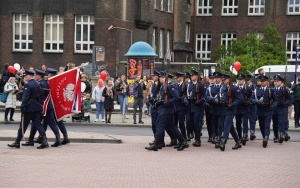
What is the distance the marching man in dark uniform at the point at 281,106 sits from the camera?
76.5 feet

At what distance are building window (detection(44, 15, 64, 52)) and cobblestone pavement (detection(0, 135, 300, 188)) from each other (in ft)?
96.8

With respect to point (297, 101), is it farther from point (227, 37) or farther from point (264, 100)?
point (227, 37)

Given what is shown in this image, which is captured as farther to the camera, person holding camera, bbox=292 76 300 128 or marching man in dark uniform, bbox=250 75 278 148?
person holding camera, bbox=292 76 300 128

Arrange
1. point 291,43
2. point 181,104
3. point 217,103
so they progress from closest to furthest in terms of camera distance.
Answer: point 217,103 → point 181,104 → point 291,43

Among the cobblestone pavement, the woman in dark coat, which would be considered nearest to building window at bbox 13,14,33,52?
the woman in dark coat

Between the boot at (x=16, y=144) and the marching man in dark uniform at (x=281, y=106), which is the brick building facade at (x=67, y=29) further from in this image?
the boot at (x=16, y=144)

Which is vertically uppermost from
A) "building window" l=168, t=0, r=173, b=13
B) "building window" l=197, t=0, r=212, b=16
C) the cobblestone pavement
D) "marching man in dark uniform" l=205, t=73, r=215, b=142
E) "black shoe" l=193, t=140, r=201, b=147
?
"building window" l=197, t=0, r=212, b=16

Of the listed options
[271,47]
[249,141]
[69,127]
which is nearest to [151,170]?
[249,141]

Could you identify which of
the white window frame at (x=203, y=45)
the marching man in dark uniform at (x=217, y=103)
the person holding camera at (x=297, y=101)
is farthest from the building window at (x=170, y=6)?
the marching man in dark uniform at (x=217, y=103)

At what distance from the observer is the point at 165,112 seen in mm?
20484

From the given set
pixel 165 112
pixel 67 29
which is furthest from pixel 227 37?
pixel 165 112

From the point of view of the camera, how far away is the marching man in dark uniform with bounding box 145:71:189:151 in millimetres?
20422

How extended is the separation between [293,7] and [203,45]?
321 inches

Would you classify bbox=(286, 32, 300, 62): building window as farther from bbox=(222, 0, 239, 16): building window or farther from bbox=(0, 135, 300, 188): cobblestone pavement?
bbox=(0, 135, 300, 188): cobblestone pavement
